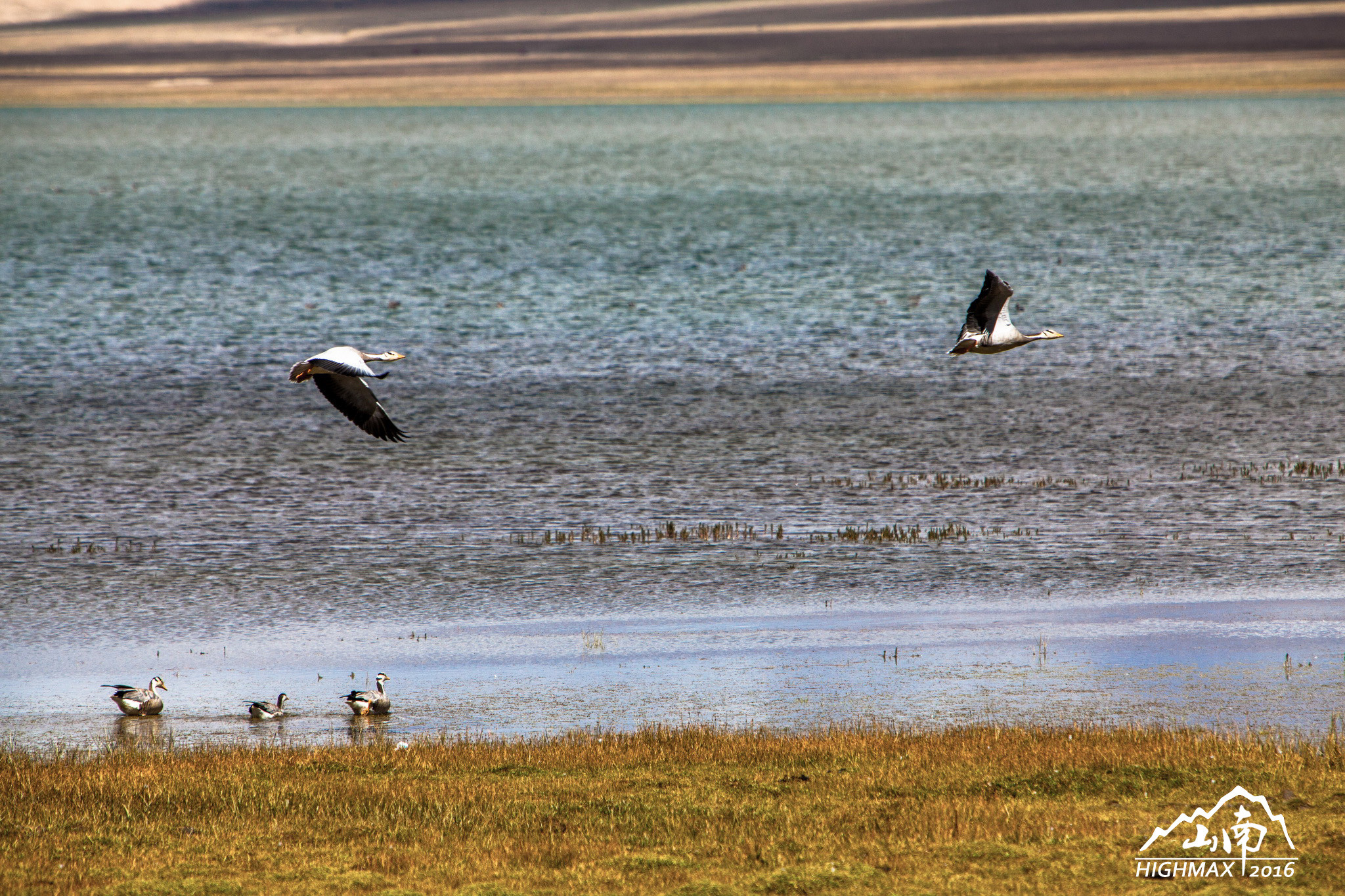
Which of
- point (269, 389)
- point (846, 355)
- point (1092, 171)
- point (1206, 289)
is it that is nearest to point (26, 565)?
point (269, 389)

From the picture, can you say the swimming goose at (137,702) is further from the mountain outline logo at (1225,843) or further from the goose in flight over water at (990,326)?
the mountain outline logo at (1225,843)

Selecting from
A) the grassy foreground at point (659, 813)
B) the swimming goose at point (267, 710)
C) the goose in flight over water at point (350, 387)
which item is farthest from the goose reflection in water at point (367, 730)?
the goose in flight over water at point (350, 387)

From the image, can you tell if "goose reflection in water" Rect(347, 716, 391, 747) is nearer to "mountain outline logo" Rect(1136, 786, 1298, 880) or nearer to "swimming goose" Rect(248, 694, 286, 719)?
"swimming goose" Rect(248, 694, 286, 719)

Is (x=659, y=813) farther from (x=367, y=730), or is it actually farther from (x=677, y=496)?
(x=677, y=496)

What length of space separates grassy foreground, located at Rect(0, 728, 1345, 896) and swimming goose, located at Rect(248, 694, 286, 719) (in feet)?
3.57

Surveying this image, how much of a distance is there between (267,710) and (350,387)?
132 inches

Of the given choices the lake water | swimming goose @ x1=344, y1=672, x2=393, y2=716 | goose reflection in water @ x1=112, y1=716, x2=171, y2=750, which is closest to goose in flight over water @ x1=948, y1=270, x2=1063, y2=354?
the lake water

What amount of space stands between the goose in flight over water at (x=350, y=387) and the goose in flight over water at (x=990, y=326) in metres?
6.18

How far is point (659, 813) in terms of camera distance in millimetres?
11867

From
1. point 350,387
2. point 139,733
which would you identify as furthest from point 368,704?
point 350,387

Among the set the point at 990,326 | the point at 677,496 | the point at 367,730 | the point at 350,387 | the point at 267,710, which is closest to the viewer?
the point at 367,730

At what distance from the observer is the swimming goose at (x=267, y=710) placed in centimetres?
1550

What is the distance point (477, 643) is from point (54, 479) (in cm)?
1266

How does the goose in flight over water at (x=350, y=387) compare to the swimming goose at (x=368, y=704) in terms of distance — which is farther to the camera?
the swimming goose at (x=368, y=704)
